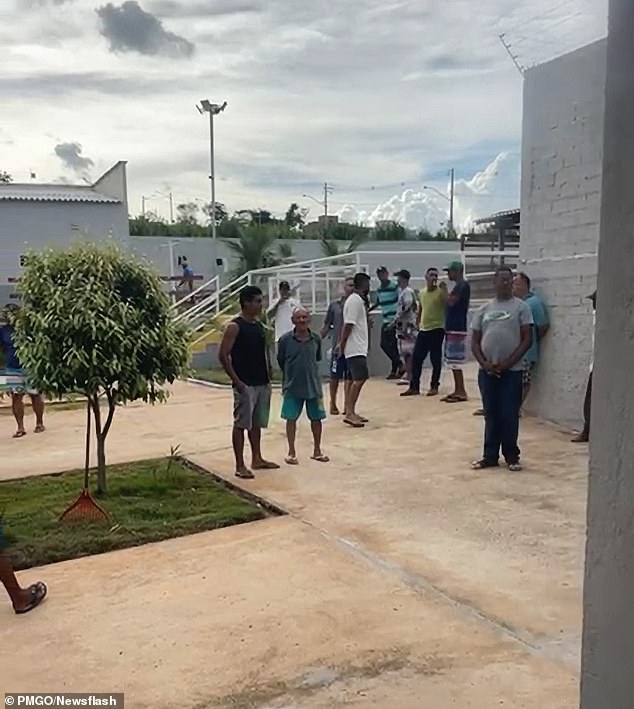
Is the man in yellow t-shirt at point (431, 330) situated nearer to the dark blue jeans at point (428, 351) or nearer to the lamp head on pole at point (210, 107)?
the dark blue jeans at point (428, 351)

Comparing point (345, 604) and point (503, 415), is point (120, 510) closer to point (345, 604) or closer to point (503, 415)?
point (345, 604)

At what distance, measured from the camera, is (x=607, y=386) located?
1.92 m

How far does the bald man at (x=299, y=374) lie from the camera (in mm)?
6867

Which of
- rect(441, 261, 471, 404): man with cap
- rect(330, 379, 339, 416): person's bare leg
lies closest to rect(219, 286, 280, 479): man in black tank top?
rect(330, 379, 339, 416): person's bare leg

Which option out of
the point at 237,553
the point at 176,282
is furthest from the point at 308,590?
the point at 176,282

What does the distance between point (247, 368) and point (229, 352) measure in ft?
0.71

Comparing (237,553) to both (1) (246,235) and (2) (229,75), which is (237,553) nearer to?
(2) (229,75)

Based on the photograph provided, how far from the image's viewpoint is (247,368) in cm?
645

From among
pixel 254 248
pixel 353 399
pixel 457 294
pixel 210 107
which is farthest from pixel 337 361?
pixel 210 107

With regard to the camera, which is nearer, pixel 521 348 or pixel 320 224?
pixel 521 348

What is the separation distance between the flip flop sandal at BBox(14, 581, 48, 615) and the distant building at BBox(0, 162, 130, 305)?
70.7ft

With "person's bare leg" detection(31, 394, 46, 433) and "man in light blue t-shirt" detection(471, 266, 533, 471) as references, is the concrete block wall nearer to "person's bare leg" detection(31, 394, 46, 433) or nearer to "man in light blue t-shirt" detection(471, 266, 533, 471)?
"man in light blue t-shirt" detection(471, 266, 533, 471)

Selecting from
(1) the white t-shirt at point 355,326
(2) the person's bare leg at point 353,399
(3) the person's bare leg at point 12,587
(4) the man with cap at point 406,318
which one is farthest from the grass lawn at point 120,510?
(4) the man with cap at point 406,318

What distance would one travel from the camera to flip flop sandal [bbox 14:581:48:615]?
3.89 m
